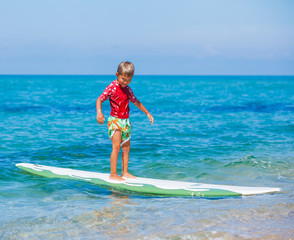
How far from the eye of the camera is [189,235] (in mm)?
3834

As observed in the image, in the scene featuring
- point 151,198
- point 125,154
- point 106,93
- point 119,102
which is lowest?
point 151,198

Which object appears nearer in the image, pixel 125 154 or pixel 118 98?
pixel 118 98

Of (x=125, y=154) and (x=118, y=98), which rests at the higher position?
(x=118, y=98)

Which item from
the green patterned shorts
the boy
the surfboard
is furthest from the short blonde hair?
the surfboard

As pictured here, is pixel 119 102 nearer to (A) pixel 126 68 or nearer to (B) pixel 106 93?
(B) pixel 106 93

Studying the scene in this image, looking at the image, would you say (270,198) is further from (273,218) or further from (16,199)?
(16,199)

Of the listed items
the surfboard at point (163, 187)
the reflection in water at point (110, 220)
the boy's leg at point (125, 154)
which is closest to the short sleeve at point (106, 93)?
the boy's leg at point (125, 154)

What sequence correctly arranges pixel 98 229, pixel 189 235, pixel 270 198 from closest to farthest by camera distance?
pixel 189 235
pixel 98 229
pixel 270 198

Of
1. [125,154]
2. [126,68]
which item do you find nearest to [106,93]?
[126,68]

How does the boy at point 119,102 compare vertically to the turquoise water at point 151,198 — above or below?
above

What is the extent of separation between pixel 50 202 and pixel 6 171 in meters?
2.20

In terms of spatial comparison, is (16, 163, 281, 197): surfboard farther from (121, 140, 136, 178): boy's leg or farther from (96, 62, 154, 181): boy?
(96, 62, 154, 181): boy

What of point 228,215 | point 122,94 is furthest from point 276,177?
point 122,94

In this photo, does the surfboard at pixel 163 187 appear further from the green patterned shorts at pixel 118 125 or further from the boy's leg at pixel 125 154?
the green patterned shorts at pixel 118 125
